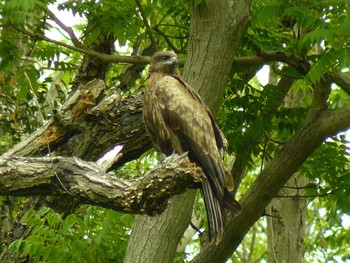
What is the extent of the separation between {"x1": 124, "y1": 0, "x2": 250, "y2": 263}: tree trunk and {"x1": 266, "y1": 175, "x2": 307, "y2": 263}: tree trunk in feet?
10.5

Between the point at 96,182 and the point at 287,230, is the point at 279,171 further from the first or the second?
the point at 96,182

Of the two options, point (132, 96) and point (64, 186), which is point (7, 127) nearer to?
point (132, 96)

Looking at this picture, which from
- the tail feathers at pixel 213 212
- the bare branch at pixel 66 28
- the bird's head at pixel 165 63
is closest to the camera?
the tail feathers at pixel 213 212

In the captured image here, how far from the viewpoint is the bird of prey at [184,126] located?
7.12m

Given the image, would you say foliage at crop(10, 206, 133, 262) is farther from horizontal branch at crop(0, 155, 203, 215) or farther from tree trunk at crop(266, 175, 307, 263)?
tree trunk at crop(266, 175, 307, 263)

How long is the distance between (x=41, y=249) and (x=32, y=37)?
306 cm

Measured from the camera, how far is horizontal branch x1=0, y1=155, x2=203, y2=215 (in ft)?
18.1

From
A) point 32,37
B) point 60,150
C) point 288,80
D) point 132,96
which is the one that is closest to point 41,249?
point 60,150

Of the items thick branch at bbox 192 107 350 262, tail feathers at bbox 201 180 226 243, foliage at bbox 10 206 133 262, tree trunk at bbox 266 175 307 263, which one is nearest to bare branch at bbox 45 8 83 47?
foliage at bbox 10 206 133 262

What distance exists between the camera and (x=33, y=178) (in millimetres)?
6293

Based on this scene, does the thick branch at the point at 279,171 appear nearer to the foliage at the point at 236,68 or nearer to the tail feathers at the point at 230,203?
the foliage at the point at 236,68

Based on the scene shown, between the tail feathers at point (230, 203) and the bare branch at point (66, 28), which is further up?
the bare branch at point (66, 28)

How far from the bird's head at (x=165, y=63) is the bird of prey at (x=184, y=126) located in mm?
535

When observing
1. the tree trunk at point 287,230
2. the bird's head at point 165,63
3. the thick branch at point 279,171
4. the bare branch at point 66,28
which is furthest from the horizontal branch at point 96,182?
the tree trunk at point 287,230
